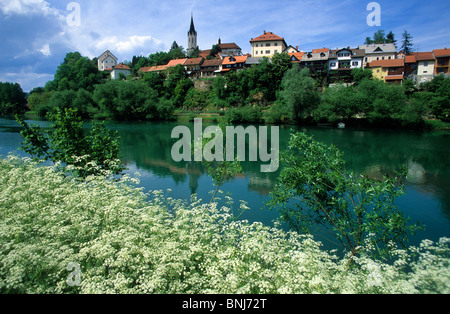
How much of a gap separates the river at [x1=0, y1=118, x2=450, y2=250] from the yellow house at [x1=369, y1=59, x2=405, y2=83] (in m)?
21.4

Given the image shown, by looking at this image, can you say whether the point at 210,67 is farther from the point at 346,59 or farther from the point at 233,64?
the point at 346,59

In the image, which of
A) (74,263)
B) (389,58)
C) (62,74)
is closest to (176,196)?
(74,263)

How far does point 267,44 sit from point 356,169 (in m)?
63.8

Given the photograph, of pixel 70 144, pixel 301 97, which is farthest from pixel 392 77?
pixel 70 144

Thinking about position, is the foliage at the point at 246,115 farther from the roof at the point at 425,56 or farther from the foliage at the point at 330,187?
the foliage at the point at 330,187

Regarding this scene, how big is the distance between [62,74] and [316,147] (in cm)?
10314

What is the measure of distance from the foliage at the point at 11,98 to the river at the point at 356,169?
5121 centimetres

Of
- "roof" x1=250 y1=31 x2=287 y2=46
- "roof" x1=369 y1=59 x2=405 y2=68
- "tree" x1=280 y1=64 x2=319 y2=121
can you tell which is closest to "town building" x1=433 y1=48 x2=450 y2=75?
"roof" x1=369 y1=59 x2=405 y2=68

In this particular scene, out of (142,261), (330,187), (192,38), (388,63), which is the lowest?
(142,261)

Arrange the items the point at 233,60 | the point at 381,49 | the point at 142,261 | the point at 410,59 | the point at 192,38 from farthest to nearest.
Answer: the point at 192,38
the point at 233,60
the point at 381,49
the point at 410,59
the point at 142,261

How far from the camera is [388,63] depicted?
55.9 m

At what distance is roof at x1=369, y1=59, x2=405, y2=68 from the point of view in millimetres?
54594

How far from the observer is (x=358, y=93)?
149 feet
